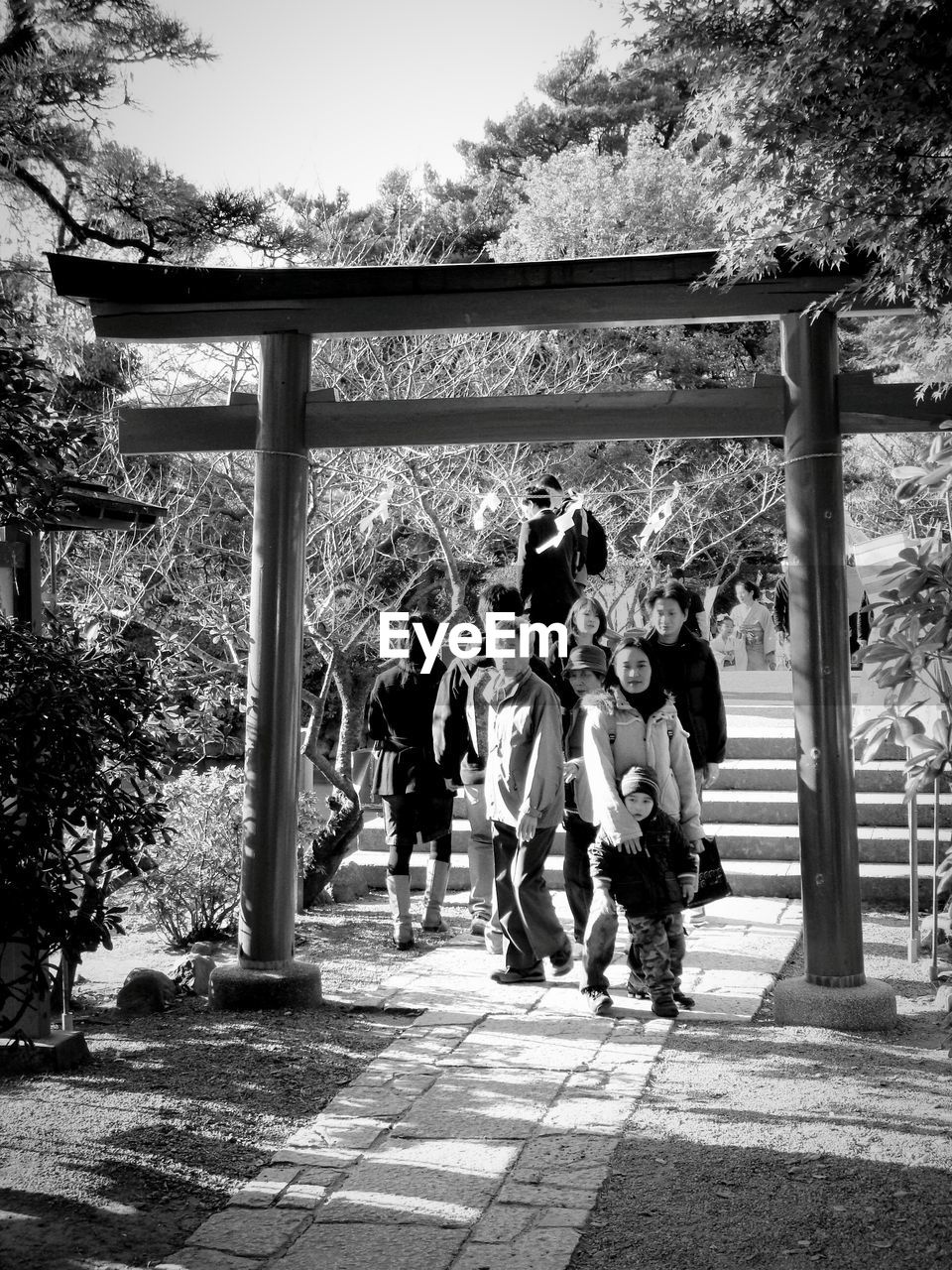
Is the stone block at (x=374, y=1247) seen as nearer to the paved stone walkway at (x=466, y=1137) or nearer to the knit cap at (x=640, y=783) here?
the paved stone walkway at (x=466, y=1137)

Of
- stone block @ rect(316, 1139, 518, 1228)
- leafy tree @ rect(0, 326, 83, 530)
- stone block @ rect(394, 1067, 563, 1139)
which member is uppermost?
leafy tree @ rect(0, 326, 83, 530)

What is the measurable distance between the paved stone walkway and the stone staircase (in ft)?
7.15

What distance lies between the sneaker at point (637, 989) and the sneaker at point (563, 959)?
1.38 ft

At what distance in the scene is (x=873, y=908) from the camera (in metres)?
8.37

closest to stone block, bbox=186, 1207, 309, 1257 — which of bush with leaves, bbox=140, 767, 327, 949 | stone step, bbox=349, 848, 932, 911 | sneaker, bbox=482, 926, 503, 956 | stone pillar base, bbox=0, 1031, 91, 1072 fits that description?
stone pillar base, bbox=0, 1031, 91, 1072

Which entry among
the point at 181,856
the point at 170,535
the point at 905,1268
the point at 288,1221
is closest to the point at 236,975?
the point at 181,856

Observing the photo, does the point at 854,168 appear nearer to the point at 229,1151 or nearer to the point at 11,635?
the point at 11,635

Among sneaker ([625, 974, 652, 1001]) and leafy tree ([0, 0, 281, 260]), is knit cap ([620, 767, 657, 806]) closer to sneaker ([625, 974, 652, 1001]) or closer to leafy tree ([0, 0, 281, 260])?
sneaker ([625, 974, 652, 1001])

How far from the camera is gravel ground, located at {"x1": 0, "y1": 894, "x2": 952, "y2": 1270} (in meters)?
3.42

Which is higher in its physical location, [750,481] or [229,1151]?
[750,481]

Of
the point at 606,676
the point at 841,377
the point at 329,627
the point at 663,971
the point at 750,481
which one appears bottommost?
the point at 663,971

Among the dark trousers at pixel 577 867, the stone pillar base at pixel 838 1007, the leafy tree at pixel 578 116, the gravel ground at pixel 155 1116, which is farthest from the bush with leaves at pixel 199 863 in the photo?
the leafy tree at pixel 578 116

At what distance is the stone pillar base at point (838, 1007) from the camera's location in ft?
18.0

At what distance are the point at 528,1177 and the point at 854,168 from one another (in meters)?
3.26
